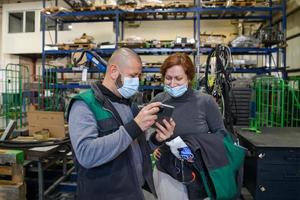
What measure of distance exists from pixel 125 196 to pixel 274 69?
18.1ft

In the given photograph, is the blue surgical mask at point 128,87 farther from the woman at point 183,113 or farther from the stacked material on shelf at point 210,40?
the stacked material on shelf at point 210,40

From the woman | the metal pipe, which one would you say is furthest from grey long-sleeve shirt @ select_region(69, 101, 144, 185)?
the metal pipe

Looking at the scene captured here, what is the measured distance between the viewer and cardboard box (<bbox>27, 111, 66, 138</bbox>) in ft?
10.6

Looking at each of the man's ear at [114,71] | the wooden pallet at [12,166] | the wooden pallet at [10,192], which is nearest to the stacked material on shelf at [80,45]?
the wooden pallet at [12,166]

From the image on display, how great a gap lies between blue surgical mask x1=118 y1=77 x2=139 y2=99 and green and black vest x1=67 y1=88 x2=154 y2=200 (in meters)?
0.12

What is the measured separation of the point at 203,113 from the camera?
179 centimetres

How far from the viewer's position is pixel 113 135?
1202 mm

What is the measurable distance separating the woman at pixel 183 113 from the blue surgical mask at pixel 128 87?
450mm

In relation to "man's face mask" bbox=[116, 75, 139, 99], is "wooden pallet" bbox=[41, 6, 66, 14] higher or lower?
higher

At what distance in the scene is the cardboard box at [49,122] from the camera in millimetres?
3221

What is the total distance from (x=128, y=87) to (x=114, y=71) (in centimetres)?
11

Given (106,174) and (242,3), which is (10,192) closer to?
(106,174)

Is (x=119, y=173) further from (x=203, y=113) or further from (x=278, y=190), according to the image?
(x=278, y=190)

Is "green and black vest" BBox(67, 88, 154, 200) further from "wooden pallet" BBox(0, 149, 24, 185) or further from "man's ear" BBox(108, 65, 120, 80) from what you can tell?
"wooden pallet" BBox(0, 149, 24, 185)
